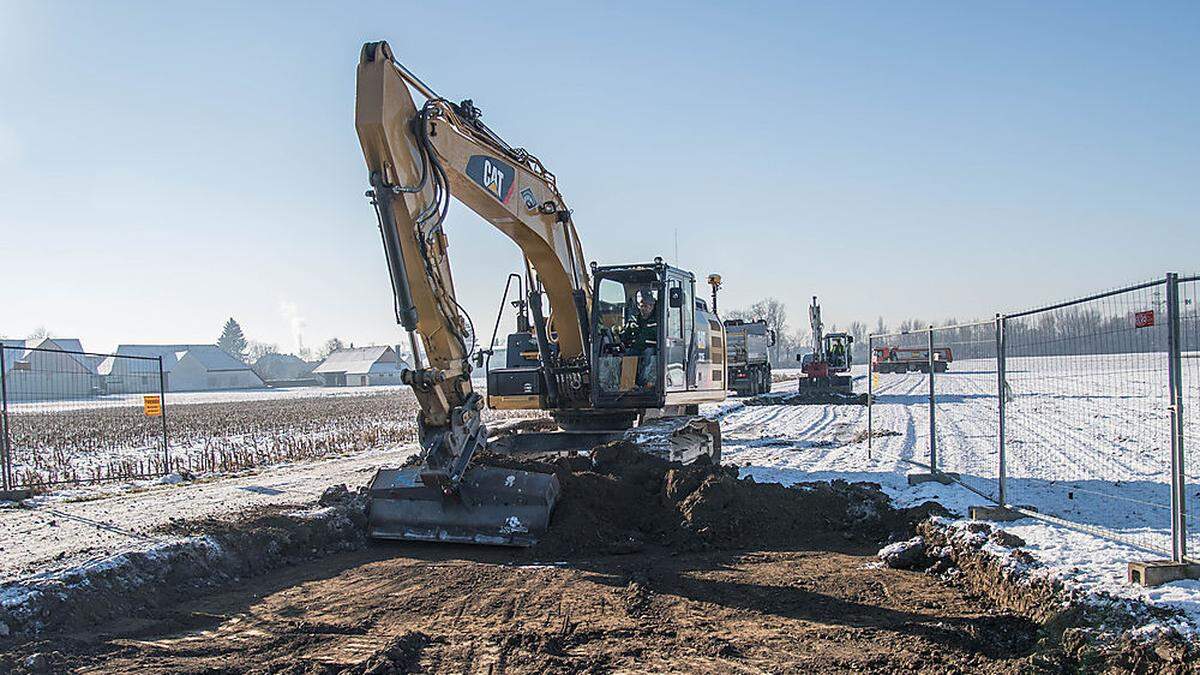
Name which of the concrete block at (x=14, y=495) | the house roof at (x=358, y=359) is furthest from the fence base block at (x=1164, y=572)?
the house roof at (x=358, y=359)

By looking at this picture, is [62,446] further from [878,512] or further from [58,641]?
[878,512]

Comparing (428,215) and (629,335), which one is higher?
(428,215)

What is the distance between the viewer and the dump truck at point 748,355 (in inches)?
1377

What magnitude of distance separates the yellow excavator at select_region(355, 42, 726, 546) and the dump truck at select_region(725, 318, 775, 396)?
2017cm

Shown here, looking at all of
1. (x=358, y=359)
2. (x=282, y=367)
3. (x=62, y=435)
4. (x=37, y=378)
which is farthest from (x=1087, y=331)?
(x=282, y=367)

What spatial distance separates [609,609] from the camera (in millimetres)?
6348

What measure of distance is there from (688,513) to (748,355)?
27600 millimetres

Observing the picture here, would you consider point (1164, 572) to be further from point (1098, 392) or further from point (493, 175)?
point (493, 175)

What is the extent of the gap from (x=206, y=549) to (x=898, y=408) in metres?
22.9

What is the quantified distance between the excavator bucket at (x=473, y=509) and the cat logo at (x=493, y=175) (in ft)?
10.6

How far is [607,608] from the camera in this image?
6.38m

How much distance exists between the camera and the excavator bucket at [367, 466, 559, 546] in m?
8.44

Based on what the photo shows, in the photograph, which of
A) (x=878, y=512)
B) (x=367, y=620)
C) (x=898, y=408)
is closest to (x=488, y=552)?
(x=367, y=620)

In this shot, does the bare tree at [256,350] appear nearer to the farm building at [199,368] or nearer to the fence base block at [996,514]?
the farm building at [199,368]
